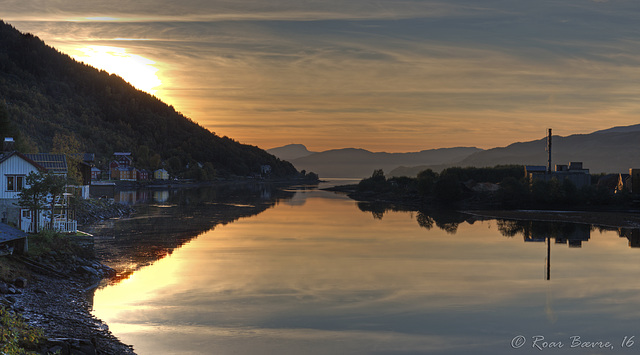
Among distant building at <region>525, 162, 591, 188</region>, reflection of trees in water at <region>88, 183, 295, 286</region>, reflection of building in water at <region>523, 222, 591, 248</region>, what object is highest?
distant building at <region>525, 162, 591, 188</region>

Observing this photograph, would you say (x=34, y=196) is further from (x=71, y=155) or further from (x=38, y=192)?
(x=71, y=155)

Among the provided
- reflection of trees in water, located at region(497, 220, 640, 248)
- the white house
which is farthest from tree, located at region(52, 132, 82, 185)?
reflection of trees in water, located at region(497, 220, 640, 248)

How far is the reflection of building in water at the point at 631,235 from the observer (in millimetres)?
50156

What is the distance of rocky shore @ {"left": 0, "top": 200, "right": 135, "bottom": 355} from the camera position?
18.0m

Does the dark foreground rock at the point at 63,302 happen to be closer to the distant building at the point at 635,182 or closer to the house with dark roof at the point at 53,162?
the house with dark roof at the point at 53,162

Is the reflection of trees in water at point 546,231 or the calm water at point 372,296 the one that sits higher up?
the reflection of trees in water at point 546,231

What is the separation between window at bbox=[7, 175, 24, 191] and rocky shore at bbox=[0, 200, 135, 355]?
8351 millimetres

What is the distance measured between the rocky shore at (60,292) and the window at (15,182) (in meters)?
8.35

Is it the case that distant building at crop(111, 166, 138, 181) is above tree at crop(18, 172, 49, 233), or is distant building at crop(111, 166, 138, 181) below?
above

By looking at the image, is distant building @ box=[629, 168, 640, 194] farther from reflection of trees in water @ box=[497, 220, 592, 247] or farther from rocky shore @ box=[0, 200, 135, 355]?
rocky shore @ box=[0, 200, 135, 355]

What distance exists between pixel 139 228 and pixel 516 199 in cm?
6470

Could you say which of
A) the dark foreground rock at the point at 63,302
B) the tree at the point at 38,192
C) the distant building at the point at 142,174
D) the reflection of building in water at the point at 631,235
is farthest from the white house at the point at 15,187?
the distant building at the point at 142,174

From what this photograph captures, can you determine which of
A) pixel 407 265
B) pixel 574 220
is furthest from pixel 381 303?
pixel 574 220

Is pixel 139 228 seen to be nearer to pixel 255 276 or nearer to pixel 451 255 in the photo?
pixel 255 276
